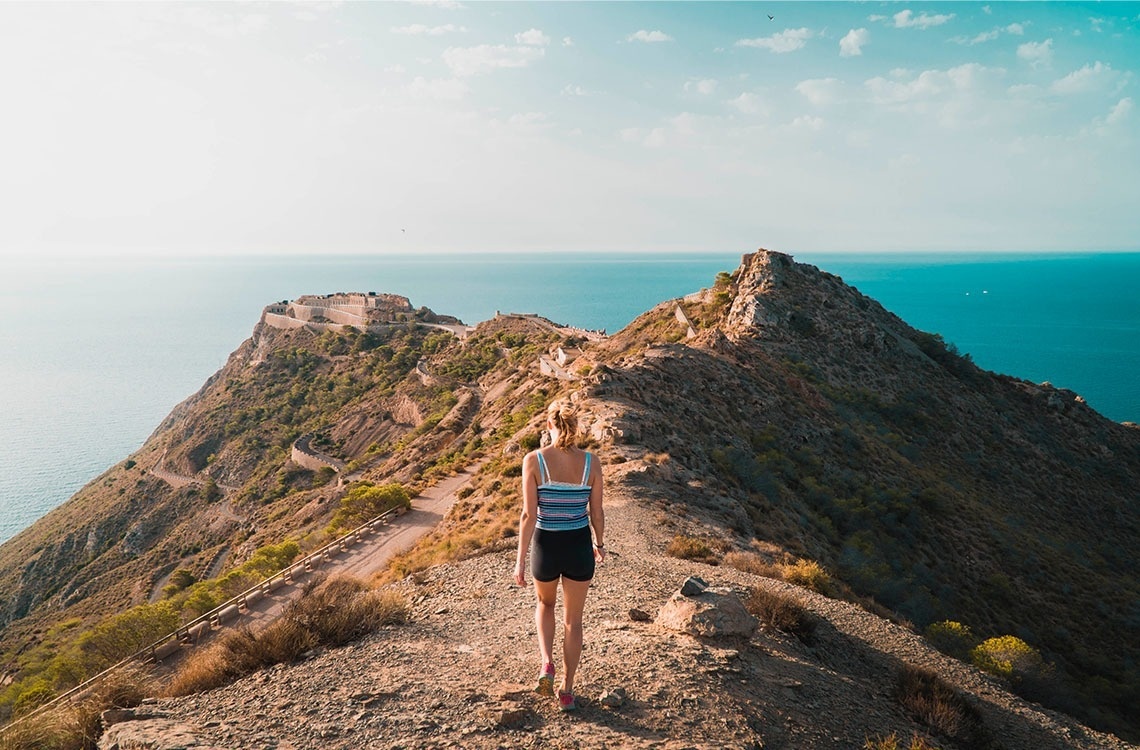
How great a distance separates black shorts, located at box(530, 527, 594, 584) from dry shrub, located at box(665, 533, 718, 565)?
7506 millimetres

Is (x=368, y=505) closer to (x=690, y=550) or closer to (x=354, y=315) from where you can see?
(x=690, y=550)

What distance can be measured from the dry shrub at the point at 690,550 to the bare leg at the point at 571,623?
7197 mm

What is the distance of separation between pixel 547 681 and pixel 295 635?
3561 millimetres

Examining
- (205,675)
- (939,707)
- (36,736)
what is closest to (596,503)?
(205,675)

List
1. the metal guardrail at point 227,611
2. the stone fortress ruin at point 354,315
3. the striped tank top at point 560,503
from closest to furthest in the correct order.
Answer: the striped tank top at point 560,503
the metal guardrail at point 227,611
the stone fortress ruin at point 354,315

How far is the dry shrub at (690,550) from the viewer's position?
496 inches

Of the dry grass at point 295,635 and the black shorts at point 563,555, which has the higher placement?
the black shorts at point 563,555

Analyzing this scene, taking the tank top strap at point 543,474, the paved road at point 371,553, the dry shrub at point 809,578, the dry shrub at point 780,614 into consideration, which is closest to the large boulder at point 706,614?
the dry shrub at point 780,614

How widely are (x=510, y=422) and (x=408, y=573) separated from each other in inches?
850

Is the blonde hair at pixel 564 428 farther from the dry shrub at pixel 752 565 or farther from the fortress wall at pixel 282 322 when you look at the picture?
the fortress wall at pixel 282 322

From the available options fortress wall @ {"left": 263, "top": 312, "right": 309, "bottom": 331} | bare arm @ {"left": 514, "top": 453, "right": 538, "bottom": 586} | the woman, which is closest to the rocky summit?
the woman

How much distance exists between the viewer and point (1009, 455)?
37688 mm

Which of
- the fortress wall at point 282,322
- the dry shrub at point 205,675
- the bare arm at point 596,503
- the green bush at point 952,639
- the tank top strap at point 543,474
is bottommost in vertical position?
the green bush at point 952,639

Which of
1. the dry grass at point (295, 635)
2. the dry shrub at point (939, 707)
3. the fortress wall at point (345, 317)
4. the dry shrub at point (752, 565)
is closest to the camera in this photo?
the dry grass at point (295, 635)
